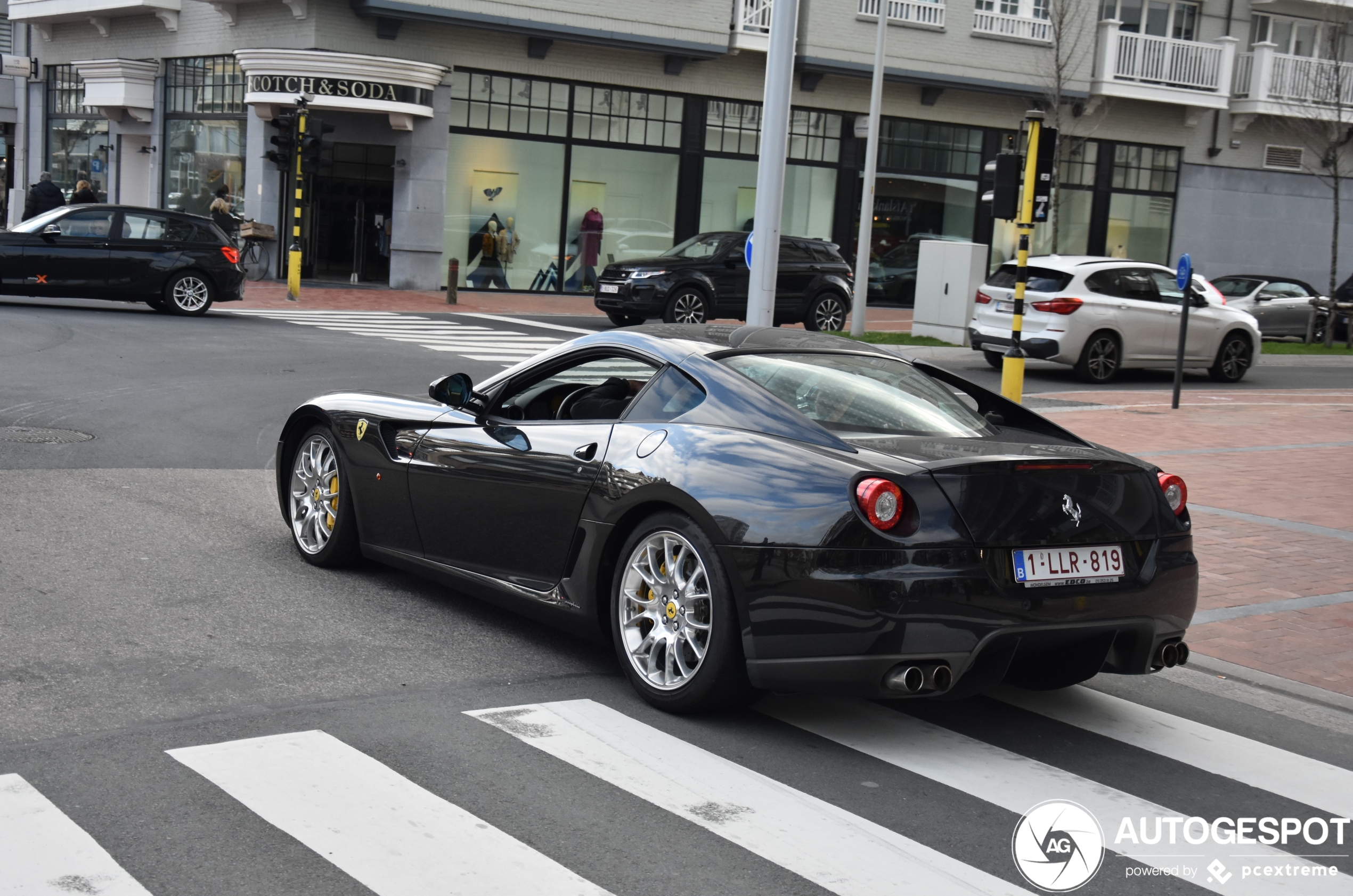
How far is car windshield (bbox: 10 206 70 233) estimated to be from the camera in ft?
65.9

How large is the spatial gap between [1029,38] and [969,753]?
3216 centimetres

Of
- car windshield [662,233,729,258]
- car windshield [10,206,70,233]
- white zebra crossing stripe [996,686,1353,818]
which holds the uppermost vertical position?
car windshield [662,233,729,258]

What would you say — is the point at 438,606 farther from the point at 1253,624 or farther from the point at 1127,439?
the point at 1127,439

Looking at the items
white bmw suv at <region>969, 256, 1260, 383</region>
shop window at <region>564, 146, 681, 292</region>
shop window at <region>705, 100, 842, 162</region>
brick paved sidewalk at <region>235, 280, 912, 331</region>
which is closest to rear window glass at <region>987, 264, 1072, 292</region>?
white bmw suv at <region>969, 256, 1260, 383</region>

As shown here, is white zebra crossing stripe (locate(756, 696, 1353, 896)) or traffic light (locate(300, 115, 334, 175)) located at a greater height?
traffic light (locate(300, 115, 334, 175))

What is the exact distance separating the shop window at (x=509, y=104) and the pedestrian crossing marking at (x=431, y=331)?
711 cm

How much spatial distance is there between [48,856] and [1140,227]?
36.6 meters

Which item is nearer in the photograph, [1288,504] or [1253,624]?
[1253,624]

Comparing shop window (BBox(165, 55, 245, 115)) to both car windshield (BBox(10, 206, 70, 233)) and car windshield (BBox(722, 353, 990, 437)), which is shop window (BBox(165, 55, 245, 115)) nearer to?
car windshield (BBox(10, 206, 70, 233))

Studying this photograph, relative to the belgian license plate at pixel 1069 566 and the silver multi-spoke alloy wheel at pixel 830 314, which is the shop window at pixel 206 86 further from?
the belgian license plate at pixel 1069 566

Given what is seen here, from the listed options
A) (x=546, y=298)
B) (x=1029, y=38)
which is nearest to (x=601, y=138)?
(x=546, y=298)

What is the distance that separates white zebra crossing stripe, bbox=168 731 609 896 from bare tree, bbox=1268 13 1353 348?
32.9 meters

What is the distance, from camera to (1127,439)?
13273mm


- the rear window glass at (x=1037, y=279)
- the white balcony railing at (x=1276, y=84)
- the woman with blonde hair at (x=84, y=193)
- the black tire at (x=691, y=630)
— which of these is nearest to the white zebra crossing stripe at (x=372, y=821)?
the black tire at (x=691, y=630)
